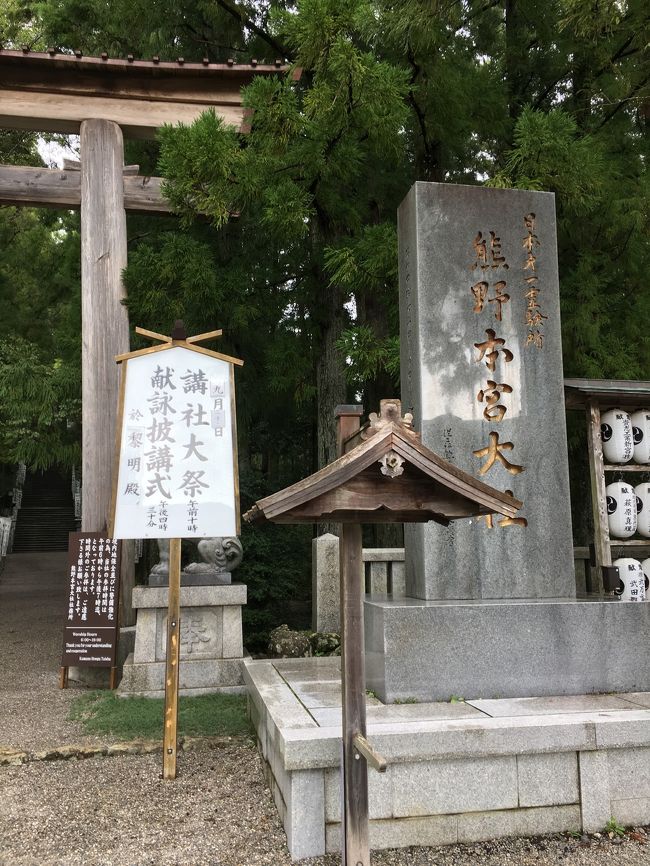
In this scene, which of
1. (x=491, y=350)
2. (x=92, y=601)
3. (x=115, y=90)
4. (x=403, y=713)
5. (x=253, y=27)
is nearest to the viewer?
(x=403, y=713)

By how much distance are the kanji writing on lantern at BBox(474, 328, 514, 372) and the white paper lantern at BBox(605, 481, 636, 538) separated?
1696mm

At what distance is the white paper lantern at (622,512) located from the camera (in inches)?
229

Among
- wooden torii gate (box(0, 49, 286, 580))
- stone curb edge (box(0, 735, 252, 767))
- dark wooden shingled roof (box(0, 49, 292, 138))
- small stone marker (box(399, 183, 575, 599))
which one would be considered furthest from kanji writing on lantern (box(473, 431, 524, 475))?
dark wooden shingled roof (box(0, 49, 292, 138))

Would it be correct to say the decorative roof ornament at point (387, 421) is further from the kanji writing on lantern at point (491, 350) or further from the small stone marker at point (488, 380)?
the kanji writing on lantern at point (491, 350)

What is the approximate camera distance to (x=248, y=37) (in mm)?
10062

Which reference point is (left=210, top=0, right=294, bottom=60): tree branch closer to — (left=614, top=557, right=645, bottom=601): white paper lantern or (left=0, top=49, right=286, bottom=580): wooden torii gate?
(left=0, top=49, right=286, bottom=580): wooden torii gate

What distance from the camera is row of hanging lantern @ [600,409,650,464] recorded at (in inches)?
233

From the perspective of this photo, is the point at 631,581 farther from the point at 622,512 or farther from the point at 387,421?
the point at 387,421

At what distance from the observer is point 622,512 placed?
229 inches

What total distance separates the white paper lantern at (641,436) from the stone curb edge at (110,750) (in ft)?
13.5

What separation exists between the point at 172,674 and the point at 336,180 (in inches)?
230

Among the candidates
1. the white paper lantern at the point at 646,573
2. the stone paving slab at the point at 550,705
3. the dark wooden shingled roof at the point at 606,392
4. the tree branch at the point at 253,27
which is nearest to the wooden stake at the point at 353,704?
the stone paving slab at the point at 550,705

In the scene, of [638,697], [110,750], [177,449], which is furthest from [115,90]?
[638,697]

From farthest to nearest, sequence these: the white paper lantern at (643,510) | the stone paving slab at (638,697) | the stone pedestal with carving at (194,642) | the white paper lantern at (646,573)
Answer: the stone pedestal with carving at (194,642) < the white paper lantern at (643,510) < the white paper lantern at (646,573) < the stone paving slab at (638,697)
